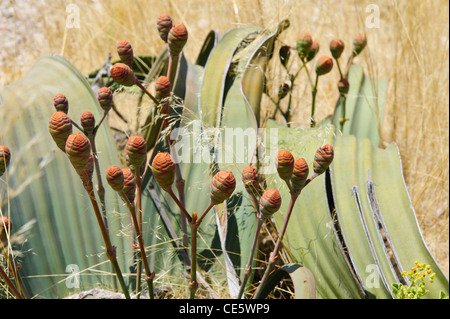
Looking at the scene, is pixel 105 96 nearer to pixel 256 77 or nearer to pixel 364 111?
pixel 256 77

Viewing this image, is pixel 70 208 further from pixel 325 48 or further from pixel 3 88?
pixel 325 48

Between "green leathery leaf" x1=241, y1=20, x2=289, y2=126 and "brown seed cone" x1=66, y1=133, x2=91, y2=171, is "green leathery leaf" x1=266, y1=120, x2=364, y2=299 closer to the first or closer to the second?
"green leathery leaf" x1=241, y1=20, x2=289, y2=126

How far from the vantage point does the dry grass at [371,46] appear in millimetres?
1433

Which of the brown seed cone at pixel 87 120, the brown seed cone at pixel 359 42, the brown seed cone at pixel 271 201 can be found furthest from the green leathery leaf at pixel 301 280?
the brown seed cone at pixel 359 42

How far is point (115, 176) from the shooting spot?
24.0 inches

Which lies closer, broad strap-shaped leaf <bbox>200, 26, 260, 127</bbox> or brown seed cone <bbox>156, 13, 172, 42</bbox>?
brown seed cone <bbox>156, 13, 172, 42</bbox>

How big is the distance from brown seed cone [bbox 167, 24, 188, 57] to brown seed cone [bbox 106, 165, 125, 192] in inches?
10.4

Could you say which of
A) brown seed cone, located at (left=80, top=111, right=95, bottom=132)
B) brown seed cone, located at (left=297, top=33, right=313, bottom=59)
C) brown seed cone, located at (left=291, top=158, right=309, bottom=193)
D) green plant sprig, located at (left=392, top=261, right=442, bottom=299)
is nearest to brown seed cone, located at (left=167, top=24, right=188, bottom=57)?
brown seed cone, located at (left=80, top=111, right=95, bottom=132)

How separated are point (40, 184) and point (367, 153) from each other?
2.31 feet

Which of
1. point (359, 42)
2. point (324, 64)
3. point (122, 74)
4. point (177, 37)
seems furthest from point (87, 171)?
point (359, 42)

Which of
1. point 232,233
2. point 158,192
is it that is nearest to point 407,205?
point 232,233

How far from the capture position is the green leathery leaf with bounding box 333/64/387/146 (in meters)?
1.35

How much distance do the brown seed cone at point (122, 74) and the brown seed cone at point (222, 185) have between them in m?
0.23

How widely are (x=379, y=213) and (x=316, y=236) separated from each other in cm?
16
